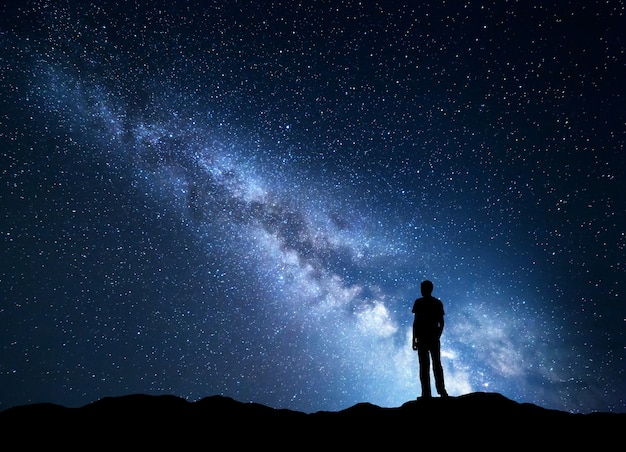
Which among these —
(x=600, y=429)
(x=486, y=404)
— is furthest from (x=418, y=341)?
(x=600, y=429)

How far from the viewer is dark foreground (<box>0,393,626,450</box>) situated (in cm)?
447

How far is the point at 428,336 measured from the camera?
20.0 feet

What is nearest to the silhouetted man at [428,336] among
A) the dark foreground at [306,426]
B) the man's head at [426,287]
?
the man's head at [426,287]

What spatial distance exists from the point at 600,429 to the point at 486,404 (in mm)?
1374

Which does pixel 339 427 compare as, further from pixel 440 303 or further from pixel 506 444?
pixel 440 303

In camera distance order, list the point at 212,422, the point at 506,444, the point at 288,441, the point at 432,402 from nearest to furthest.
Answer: the point at 506,444
the point at 288,441
the point at 212,422
the point at 432,402

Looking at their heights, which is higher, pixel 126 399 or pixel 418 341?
pixel 418 341

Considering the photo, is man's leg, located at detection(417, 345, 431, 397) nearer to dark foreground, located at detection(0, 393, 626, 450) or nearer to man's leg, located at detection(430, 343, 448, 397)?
man's leg, located at detection(430, 343, 448, 397)

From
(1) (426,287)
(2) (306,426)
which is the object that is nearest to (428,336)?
(1) (426,287)

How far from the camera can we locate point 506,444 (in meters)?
4.30

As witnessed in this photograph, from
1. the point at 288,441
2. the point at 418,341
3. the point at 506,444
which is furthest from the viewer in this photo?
the point at 418,341

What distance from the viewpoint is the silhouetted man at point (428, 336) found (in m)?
6.06

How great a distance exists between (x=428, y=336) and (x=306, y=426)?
255 centimetres

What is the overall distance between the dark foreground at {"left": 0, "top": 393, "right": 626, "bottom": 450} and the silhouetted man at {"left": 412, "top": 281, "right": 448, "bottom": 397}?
23.2 inches
